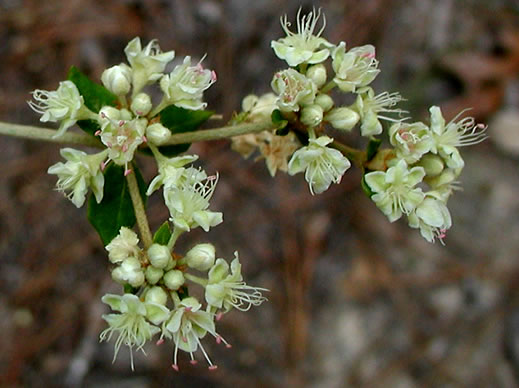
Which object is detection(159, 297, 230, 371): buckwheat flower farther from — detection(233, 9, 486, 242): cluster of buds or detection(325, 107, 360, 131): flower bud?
detection(325, 107, 360, 131): flower bud

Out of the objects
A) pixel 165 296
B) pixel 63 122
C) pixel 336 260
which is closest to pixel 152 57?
pixel 63 122

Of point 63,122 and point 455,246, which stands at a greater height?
point 63,122

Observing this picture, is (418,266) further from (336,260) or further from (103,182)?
(103,182)

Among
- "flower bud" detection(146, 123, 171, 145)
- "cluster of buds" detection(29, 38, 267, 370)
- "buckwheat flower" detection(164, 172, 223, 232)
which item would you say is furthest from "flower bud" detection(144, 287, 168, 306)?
"flower bud" detection(146, 123, 171, 145)

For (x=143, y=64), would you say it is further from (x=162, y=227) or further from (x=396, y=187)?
(x=396, y=187)

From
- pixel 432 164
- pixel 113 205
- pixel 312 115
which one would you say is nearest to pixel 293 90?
pixel 312 115

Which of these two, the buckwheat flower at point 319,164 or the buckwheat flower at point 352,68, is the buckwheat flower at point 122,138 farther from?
the buckwheat flower at point 352,68
